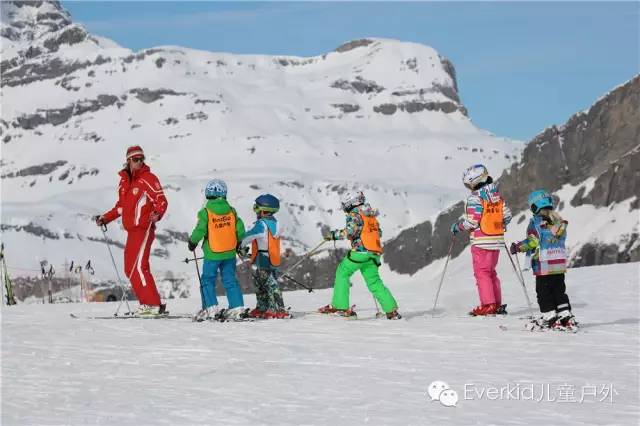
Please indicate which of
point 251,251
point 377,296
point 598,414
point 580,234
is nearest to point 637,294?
point 377,296

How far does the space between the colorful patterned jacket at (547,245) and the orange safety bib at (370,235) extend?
6.98 ft

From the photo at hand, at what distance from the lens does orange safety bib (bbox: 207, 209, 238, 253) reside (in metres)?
11.2

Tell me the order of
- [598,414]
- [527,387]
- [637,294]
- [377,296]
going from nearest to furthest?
[598,414] < [527,387] < [377,296] < [637,294]

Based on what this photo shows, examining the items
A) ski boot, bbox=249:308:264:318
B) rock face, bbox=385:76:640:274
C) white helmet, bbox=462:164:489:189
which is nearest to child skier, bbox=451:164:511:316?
white helmet, bbox=462:164:489:189

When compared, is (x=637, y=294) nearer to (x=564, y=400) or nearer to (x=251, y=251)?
(x=251, y=251)

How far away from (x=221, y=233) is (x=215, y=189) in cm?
54

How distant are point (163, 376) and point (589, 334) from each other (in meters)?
4.82

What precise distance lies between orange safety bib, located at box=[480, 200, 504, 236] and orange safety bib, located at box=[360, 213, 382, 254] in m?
1.31

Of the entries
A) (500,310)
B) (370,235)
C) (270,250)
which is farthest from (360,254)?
(500,310)

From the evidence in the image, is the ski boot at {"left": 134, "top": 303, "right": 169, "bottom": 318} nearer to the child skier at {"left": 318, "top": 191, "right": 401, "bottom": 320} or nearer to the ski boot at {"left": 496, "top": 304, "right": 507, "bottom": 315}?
the child skier at {"left": 318, "top": 191, "right": 401, "bottom": 320}

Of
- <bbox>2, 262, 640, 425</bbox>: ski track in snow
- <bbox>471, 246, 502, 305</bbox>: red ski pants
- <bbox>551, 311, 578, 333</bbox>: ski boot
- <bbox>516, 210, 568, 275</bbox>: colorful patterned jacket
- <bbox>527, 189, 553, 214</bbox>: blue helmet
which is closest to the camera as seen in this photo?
<bbox>2, 262, 640, 425</bbox>: ski track in snow

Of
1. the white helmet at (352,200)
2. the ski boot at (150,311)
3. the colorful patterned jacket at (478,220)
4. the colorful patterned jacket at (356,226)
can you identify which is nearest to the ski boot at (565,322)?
the colorful patterned jacket at (478,220)

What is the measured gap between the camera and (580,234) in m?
42.1

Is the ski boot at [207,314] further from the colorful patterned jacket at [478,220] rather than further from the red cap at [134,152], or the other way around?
the colorful patterned jacket at [478,220]
